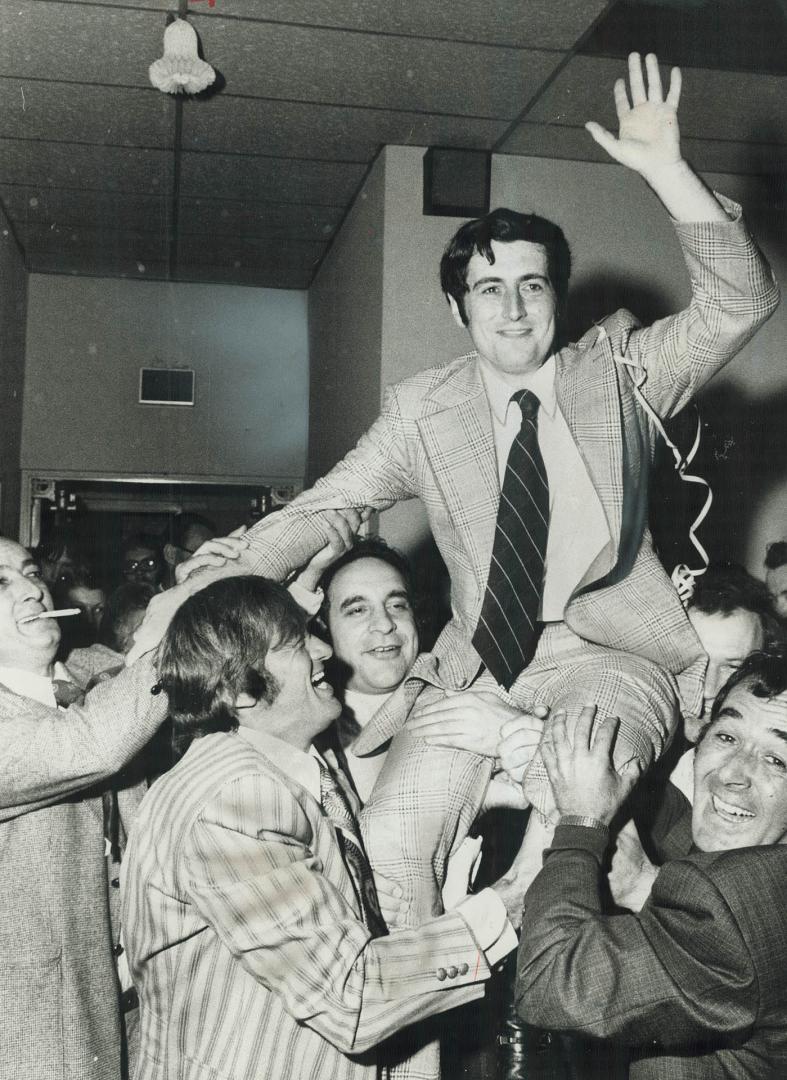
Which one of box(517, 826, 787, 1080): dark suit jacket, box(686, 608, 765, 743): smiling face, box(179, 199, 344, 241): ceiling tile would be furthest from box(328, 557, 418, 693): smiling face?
box(179, 199, 344, 241): ceiling tile

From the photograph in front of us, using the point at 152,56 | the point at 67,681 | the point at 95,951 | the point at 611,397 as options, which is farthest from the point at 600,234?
the point at 95,951

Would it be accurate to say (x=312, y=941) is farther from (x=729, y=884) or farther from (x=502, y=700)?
(x=502, y=700)

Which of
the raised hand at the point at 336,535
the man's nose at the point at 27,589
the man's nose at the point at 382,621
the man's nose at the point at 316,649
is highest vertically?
the raised hand at the point at 336,535

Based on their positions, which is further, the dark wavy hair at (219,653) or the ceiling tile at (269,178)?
the ceiling tile at (269,178)

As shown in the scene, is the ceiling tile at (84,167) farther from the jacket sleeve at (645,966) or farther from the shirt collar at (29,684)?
the jacket sleeve at (645,966)

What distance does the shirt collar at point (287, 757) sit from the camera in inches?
63.1

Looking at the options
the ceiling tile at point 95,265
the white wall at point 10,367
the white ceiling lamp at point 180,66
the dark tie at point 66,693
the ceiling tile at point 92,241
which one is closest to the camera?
the dark tie at point 66,693

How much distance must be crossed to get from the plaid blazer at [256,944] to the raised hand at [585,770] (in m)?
0.24

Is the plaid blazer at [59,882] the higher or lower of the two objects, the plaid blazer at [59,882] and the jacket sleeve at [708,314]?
the lower

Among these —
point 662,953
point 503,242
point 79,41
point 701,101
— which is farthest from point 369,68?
point 662,953

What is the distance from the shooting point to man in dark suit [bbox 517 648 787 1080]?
1.30 m

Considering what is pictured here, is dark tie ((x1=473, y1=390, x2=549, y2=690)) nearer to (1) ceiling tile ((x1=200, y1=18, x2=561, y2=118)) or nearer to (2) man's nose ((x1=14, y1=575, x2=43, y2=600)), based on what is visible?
(2) man's nose ((x1=14, y1=575, x2=43, y2=600))

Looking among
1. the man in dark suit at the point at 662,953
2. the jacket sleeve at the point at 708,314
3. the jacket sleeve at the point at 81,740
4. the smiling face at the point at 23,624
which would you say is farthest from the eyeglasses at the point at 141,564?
the man in dark suit at the point at 662,953

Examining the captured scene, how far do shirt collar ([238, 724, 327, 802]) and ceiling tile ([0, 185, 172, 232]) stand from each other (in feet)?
11.1
